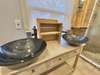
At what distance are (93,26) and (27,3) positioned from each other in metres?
1.42

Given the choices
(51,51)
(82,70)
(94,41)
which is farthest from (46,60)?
(94,41)

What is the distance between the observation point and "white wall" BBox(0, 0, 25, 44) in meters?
1.30

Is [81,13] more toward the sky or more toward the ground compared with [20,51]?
more toward the sky

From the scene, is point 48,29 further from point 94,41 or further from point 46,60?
point 94,41

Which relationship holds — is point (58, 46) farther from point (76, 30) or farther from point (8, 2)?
point (76, 30)

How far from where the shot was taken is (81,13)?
8.29 feet

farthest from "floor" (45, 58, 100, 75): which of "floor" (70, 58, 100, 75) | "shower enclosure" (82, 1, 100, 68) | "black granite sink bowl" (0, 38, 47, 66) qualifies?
"black granite sink bowl" (0, 38, 47, 66)

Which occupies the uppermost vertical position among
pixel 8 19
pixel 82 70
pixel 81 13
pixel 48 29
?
pixel 81 13

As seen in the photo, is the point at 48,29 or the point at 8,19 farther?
the point at 48,29

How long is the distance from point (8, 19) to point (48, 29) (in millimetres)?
503

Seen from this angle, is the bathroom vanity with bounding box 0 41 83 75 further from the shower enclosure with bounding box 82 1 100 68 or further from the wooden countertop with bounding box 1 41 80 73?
the shower enclosure with bounding box 82 1 100 68

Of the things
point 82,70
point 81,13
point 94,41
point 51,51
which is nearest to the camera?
point 51,51

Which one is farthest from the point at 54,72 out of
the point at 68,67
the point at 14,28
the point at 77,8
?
the point at 77,8

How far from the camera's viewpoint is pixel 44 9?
69.0 inches
